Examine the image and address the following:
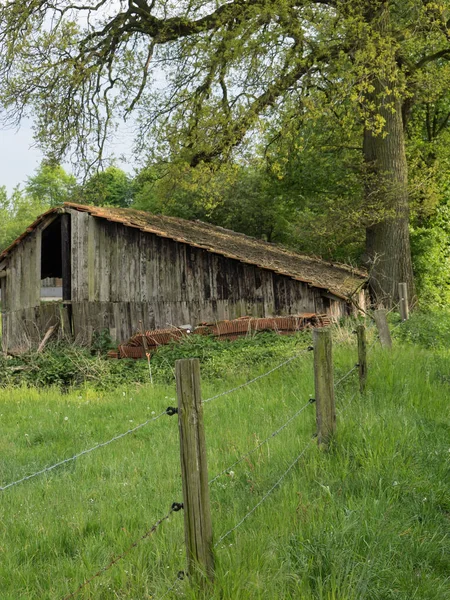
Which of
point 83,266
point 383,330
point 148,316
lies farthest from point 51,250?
point 383,330

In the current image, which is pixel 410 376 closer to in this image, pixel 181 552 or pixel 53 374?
pixel 181 552

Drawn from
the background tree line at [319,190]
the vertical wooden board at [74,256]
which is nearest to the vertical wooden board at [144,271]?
the vertical wooden board at [74,256]

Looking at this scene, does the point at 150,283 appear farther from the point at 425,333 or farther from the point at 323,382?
the point at 323,382

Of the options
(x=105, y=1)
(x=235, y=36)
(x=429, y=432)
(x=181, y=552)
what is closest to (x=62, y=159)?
(x=105, y=1)

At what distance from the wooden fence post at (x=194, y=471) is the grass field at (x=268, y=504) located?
0.15 metres

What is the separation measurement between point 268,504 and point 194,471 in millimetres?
1500

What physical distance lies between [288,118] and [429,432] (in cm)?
1244

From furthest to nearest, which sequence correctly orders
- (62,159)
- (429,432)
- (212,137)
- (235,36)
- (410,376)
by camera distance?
(62,159) → (212,137) → (235,36) → (410,376) → (429,432)

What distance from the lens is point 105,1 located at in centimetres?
1820

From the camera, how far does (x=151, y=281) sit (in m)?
18.5

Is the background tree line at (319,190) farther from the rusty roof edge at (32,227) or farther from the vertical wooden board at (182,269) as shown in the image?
the vertical wooden board at (182,269)

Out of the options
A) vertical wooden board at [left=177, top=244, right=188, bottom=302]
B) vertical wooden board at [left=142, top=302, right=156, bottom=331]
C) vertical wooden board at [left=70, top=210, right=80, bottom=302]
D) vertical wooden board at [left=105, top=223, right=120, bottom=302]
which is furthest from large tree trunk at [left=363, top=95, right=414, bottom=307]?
vertical wooden board at [left=70, top=210, right=80, bottom=302]

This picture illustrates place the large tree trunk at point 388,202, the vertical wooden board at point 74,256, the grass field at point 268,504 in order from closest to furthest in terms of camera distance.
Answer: the grass field at point 268,504 < the large tree trunk at point 388,202 < the vertical wooden board at point 74,256

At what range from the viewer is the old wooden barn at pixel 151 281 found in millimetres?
17188
